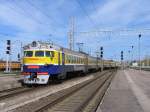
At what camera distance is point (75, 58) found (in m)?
35.9

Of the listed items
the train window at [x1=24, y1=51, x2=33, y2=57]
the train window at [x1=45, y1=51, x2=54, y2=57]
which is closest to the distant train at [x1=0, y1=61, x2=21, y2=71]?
the train window at [x1=24, y1=51, x2=33, y2=57]

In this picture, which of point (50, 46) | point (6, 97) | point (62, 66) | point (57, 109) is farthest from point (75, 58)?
point (57, 109)

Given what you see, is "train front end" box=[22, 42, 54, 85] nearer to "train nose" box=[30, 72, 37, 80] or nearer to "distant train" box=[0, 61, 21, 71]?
"train nose" box=[30, 72, 37, 80]

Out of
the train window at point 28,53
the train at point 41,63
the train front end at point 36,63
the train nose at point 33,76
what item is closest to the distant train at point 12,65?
the train window at point 28,53

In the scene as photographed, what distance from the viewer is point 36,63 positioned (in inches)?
961

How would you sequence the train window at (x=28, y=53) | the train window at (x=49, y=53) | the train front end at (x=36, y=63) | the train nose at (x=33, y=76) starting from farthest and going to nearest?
the train window at (x=28, y=53) → the train window at (x=49, y=53) → the train front end at (x=36, y=63) → the train nose at (x=33, y=76)

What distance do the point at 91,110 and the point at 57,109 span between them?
1.39m

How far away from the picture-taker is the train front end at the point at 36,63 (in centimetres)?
2393

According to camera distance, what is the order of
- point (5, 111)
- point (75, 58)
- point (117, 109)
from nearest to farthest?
1. point (5, 111)
2. point (117, 109)
3. point (75, 58)

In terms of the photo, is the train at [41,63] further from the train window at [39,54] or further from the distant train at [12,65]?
the distant train at [12,65]

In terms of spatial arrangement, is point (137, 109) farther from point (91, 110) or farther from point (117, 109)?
point (91, 110)

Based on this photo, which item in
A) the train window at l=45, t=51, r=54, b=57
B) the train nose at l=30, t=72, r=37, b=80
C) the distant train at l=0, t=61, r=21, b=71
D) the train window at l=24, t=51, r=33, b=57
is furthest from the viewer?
the distant train at l=0, t=61, r=21, b=71

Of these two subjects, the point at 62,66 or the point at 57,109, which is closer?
the point at 57,109

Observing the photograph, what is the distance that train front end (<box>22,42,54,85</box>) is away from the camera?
78.5ft
